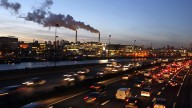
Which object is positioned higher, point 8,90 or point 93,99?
point 8,90

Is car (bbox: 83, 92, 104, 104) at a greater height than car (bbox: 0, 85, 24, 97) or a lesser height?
lesser

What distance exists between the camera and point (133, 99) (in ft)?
102

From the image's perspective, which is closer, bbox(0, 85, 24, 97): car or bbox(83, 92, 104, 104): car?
bbox(83, 92, 104, 104): car

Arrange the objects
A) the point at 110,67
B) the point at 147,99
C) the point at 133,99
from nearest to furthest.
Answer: the point at 133,99 < the point at 147,99 < the point at 110,67

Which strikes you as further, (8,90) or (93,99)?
(8,90)

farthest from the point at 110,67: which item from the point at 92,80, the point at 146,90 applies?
the point at 146,90

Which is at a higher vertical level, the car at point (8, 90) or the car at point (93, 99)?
the car at point (8, 90)

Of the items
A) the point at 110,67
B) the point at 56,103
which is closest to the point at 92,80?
the point at 56,103

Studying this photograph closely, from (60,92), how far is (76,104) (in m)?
7.39

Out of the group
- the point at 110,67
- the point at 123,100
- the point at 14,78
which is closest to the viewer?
the point at 123,100

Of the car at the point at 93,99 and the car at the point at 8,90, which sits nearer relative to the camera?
the car at the point at 93,99

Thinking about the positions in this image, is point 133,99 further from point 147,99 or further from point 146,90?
point 146,90

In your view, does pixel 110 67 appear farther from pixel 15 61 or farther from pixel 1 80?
pixel 15 61

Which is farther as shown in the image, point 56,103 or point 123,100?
point 123,100
